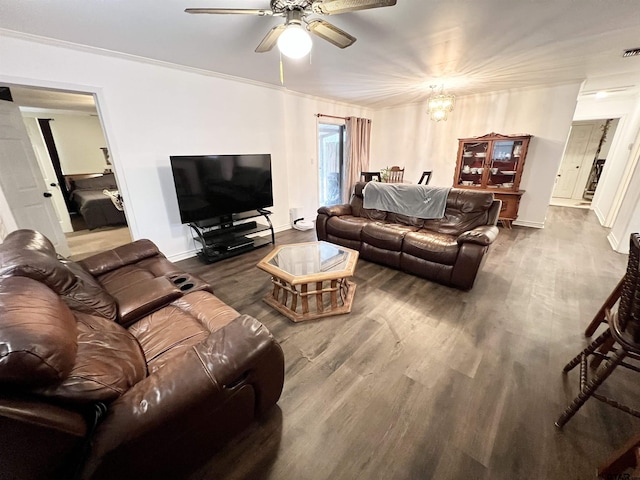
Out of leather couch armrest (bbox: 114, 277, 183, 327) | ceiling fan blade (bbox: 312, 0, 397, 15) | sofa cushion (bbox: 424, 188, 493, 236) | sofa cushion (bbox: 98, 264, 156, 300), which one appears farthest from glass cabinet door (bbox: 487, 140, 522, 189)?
sofa cushion (bbox: 98, 264, 156, 300)

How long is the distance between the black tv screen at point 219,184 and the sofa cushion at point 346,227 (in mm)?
1123

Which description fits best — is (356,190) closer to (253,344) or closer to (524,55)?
(524,55)

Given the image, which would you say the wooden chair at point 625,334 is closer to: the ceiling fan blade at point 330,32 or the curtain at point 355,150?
the ceiling fan blade at point 330,32

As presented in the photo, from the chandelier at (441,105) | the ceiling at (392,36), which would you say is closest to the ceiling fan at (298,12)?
the ceiling at (392,36)

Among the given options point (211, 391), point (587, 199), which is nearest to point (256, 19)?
point (211, 391)

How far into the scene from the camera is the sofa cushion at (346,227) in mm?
3414

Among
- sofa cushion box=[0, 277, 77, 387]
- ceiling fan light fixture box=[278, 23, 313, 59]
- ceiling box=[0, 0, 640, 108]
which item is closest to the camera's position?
sofa cushion box=[0, 277, 77, 387]

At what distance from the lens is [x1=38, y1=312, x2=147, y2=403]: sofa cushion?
79cm

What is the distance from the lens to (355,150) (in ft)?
19.1

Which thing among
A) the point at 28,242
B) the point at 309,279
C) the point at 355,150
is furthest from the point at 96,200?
the point at 355,150

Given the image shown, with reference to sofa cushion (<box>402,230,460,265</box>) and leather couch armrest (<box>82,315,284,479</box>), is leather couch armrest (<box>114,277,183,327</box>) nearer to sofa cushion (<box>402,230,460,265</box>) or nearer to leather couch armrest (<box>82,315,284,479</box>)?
leather couch armrest (<box>82,315,284,479</box>)

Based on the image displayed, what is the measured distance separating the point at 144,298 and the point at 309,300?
136 cm

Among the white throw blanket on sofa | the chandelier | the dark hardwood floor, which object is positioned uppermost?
the chandelier

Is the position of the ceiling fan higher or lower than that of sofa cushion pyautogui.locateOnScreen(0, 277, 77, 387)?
higher
